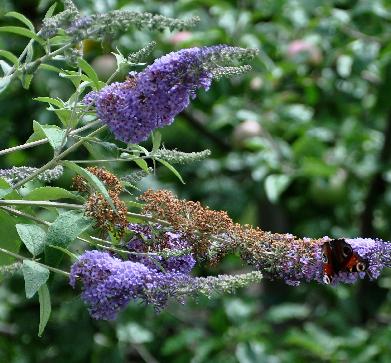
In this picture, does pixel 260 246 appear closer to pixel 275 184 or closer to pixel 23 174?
pixel 23 174

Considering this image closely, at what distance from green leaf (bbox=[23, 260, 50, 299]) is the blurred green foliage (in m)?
1.70

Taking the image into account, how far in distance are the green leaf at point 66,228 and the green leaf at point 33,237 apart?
0.03 meters

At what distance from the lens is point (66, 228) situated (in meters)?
1.50

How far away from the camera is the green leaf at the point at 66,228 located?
1.50 m

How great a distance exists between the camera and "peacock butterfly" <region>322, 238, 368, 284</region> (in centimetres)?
150

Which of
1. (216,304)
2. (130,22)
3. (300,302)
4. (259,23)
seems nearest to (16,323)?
(216,304)

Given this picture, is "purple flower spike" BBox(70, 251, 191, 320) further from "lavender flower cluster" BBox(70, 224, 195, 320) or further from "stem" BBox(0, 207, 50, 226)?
"stem" BBox(0, 207, 50, 226)

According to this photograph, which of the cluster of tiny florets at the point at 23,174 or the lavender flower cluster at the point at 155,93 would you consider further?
the cluster of tiny florets at the point at 23,174

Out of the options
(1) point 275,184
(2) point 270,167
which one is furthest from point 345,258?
(2) point 270,167

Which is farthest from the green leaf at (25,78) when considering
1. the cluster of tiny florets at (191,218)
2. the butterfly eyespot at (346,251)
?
the butterfly eyespot at (346,251)

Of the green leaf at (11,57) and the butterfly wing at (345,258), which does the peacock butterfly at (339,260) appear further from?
the green leaf at (11,57)

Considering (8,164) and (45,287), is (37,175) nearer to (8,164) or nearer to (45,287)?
(45,287)

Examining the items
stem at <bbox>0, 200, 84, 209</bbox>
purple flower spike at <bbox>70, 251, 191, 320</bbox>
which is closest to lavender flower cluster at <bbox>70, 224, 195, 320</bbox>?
purple flower spike at <bbox>70, 251, 191, 320</bbox>

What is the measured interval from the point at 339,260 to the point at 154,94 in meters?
0.36
